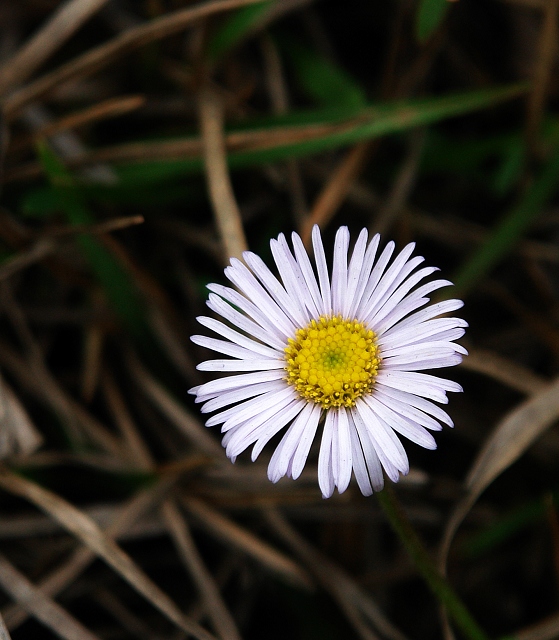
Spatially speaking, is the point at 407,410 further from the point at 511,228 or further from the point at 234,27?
the point at 234,27

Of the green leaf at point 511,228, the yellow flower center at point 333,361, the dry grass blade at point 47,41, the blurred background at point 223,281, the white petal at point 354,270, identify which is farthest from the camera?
the green leaf at point 511,228

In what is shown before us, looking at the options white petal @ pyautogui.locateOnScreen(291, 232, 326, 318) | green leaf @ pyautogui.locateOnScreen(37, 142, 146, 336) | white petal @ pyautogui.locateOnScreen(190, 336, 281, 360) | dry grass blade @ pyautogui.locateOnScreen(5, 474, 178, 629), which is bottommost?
dry grass blade @ pyautogui.locateOnScreen(5, 474, 178, 629)

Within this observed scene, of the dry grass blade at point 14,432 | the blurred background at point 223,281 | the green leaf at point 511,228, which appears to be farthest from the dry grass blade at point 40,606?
the green leaf at point 511,228

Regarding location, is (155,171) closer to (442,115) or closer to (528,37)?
(442,115)

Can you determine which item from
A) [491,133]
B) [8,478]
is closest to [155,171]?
[8,478]

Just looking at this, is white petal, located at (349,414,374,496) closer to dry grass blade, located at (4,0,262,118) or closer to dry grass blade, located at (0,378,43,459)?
dry grass blade, located at (0,378,43,459)

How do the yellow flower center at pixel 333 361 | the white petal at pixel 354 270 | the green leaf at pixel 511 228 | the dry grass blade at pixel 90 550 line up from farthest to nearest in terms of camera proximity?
the green leaf at pixel 511 228 < the dry grass blade at pixel 90 550 < the yellow flower center at pixel 333 361 < the white petal at pixel 354 270

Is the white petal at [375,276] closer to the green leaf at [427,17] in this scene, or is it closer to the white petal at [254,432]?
the white petal at [254,432]

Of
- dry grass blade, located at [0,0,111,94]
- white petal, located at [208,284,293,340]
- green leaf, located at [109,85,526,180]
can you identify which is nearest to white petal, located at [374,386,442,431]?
white petal, located at [208,284,293,340]
